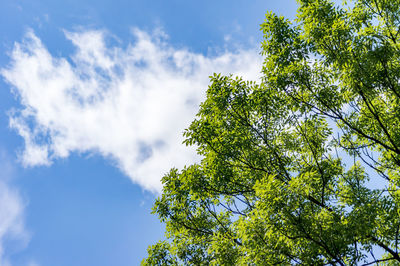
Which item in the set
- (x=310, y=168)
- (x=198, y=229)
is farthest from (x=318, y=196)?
(x=198, y=229)

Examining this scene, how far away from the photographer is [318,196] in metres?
9.11

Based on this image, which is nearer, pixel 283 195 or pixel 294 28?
pixel 283 195

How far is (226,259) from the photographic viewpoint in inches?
354

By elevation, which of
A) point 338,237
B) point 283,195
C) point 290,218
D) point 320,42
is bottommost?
point 338,237

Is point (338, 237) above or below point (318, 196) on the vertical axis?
below

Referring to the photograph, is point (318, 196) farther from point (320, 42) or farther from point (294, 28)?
point (294, 28)

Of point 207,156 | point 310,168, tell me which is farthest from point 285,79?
point 207,156

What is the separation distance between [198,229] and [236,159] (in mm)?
3080

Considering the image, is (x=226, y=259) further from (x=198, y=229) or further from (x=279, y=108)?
(x=279, y=108)

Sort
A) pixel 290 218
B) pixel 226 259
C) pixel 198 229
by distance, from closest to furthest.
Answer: pixel 290 218 < pixel 226 259 < pixel 198 229

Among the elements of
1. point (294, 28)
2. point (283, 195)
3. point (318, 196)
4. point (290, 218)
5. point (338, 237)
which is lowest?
point (338, 237)

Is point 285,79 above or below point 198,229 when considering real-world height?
above

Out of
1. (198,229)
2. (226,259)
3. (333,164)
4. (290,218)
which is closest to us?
(290,218)

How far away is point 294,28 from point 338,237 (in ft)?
22.6
